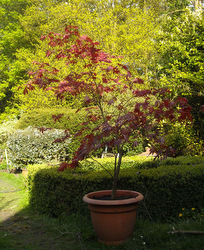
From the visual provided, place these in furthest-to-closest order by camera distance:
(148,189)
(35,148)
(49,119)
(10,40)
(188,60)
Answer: (10,40) < (49,119) < (188,60) < (35,148) < (148,189)

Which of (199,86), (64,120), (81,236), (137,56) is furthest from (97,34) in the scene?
(81,236)

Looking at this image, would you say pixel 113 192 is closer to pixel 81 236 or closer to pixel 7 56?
pixel 81 236

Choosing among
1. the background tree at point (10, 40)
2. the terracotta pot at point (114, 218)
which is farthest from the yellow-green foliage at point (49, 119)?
the background tree at point (10, 40)

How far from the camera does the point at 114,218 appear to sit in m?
3.23

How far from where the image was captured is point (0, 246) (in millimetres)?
3410

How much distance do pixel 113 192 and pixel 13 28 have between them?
20.3 meters

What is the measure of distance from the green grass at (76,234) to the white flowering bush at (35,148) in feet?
12.0

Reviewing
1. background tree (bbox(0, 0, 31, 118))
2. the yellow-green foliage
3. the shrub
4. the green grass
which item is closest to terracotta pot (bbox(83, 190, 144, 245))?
the green grass

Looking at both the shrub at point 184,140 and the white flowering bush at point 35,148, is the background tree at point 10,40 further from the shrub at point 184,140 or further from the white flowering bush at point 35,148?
the shrub at point 184,140

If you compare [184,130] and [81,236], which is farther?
[184,130]

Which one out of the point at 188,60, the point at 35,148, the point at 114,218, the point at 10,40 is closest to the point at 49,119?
the point at 35,148

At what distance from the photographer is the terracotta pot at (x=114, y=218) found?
3207 millimetres

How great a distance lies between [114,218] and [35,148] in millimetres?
5577

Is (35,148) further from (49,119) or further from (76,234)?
(76,234)
